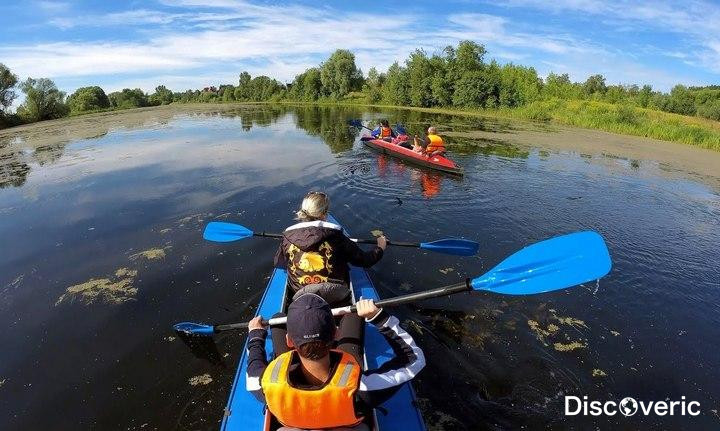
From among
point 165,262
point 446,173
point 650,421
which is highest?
A: point 446,173

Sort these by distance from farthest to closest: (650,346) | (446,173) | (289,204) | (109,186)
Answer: (446,173), (109,186), (289,204), (650,346)

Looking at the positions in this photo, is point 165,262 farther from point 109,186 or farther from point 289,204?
point 109,186

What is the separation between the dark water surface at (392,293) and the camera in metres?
3.62

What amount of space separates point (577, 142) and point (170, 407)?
19460 millimetres

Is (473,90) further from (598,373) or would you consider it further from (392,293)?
(598,373)

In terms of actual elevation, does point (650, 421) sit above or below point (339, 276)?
below

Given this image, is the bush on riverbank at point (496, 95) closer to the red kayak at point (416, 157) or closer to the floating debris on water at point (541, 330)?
the red kayak at point (416, 157)

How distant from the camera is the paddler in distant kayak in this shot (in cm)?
333

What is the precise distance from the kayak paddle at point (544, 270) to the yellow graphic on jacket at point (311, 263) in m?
0.39

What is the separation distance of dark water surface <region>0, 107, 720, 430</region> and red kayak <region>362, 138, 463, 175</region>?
358 mm

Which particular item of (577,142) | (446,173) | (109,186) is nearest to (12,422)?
(109,186)

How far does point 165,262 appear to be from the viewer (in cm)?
609

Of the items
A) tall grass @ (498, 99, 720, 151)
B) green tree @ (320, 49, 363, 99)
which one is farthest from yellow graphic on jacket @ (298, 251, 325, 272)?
green tree @ (320, 49, 363, 99)

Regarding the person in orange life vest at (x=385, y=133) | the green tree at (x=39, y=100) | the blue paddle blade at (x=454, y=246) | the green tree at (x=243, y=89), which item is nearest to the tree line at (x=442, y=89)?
the green tree at (x=39, y=100)
